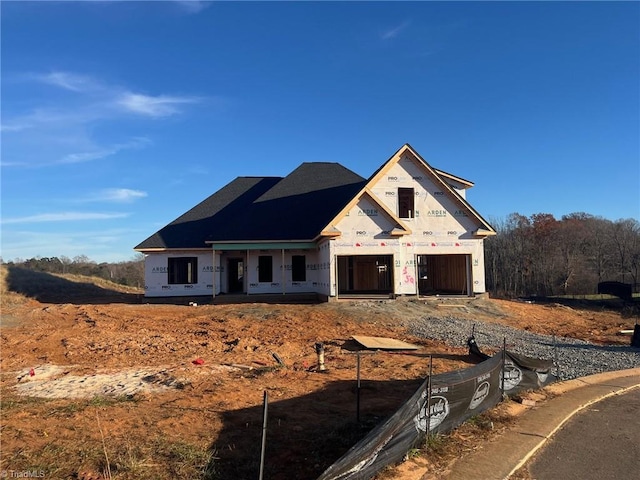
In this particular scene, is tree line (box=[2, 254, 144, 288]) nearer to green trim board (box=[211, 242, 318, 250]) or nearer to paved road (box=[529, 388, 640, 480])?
green trim board (box=[211, 242, 318, 250])

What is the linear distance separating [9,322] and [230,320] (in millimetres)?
9813

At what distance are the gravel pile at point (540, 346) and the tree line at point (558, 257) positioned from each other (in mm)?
34587

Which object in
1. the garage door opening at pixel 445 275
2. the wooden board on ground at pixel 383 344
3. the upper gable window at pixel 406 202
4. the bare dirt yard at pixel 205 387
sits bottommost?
the wooden board on ground at pixel 383 344

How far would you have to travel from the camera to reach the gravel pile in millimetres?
12102

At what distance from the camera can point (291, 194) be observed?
28984 mm

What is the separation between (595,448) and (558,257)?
5122 centimetres

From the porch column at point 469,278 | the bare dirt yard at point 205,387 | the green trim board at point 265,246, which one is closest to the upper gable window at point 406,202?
the porch column at point 469,278

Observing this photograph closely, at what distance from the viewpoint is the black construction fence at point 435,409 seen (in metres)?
4.80

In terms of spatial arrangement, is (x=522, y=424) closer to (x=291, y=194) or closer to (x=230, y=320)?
(x=230, y=320)

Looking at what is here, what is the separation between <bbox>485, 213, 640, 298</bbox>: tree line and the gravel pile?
3459cm

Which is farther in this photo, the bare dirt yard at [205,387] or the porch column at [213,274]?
the porch column at [213,274]

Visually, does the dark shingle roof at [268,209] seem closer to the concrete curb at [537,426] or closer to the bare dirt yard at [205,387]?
the bare dirt yard at [205,387]

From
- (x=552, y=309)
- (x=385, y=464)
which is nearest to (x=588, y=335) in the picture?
(x=552, y=309)

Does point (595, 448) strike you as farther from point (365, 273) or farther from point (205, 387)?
point (365, 273)
